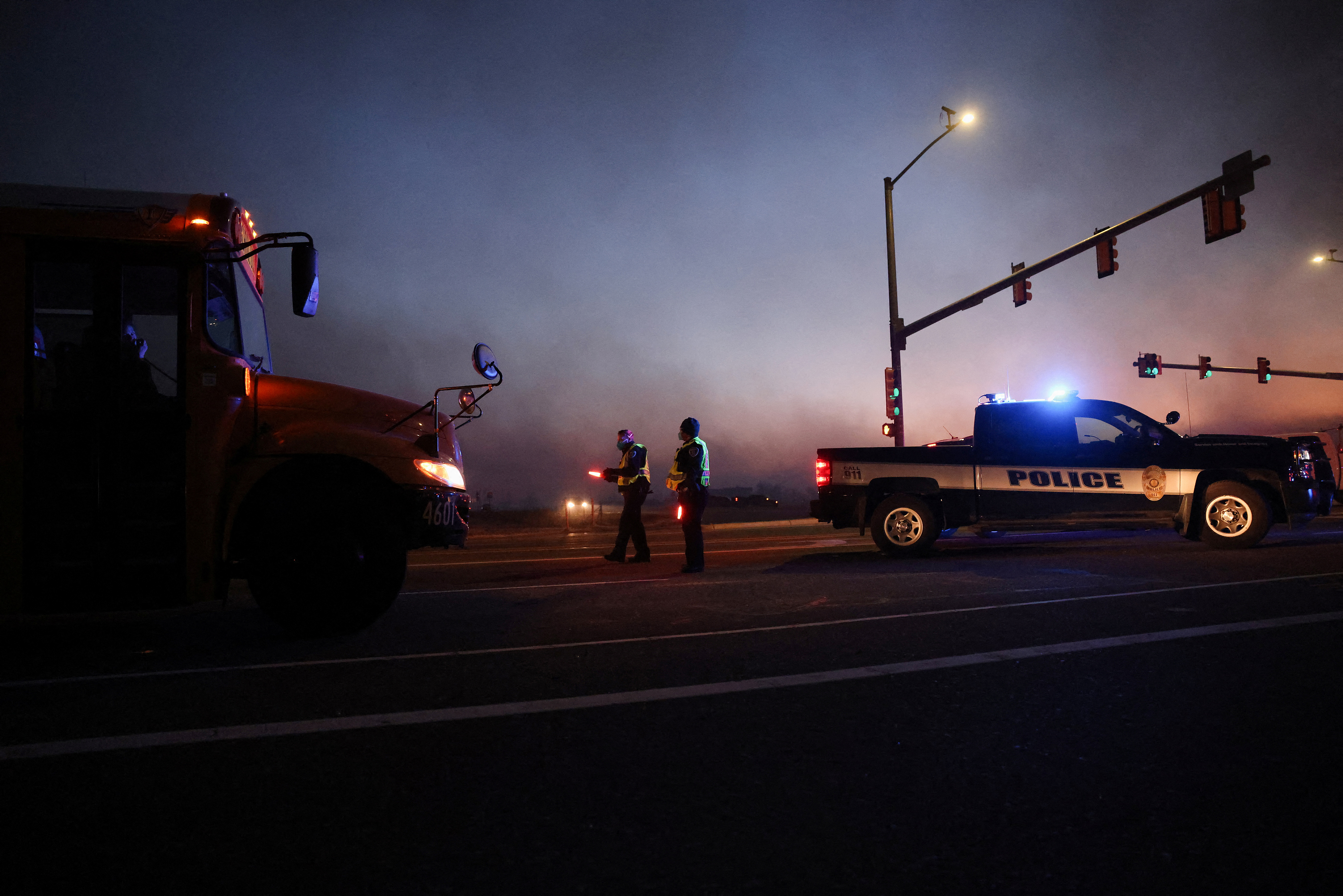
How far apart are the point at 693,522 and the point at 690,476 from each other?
2.01ft

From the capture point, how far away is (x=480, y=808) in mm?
2562

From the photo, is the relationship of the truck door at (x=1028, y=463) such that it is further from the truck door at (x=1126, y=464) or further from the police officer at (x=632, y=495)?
the police officer at (x=632, y=495)

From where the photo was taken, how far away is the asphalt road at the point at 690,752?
2.20 metres

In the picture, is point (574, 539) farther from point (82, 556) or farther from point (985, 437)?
point (82, 556)

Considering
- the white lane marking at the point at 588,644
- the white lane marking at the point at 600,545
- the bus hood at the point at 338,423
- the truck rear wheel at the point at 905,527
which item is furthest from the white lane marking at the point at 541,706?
the white lane marking at the point at 600,545

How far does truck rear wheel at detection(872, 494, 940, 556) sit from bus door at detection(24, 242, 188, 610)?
27.6ft

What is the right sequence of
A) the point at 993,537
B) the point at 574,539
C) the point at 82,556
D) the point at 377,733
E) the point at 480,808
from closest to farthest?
the point at 480,808 < the point at 377,733 < the point at 82,556 < the point at 993,537 < the point at 574,539

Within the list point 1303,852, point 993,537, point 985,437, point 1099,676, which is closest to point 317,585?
point 1099,676

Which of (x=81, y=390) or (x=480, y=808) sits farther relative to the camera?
(x=81, y=390)

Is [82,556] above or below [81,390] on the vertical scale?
below

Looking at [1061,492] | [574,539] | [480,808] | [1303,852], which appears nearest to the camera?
[1303,852]

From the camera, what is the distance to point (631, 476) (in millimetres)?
10539

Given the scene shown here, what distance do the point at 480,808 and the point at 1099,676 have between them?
315cm

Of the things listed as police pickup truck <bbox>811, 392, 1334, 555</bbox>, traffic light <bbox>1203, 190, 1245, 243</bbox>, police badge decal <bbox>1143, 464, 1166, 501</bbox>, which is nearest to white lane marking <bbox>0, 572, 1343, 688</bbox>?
police pickup truck <bbox>811, 392, 1334, 555</bbox>
